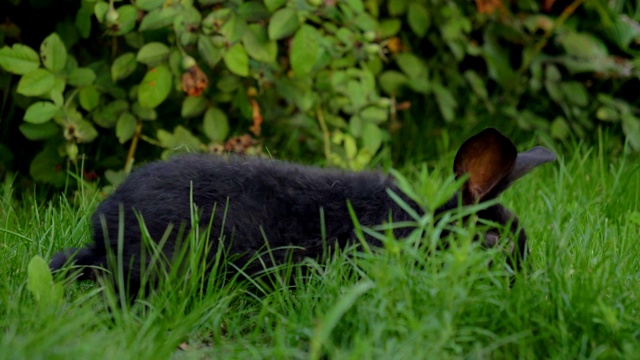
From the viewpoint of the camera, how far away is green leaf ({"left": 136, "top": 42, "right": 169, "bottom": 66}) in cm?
378

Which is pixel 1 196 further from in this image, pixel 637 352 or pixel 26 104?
pixel 637 352

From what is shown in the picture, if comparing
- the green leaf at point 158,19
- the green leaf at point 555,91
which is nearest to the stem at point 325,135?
the green leaf at point 158,19

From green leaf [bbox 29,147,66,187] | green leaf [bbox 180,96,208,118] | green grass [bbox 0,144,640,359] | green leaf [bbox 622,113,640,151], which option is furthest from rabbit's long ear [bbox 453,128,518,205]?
green leaf [bbox 622,113,640,151]

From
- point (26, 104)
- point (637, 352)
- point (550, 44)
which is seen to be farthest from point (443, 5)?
point (637, 352)

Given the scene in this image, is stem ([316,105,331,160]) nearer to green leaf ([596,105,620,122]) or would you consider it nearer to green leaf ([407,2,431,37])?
green leaf ([407,2,431,37])

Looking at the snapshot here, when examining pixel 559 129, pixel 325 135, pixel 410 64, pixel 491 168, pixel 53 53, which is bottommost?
pixel 559 129

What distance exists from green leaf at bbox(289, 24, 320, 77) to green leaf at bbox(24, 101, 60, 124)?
1.01 meters

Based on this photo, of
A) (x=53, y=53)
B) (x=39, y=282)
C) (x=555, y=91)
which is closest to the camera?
(x=39, y=282)

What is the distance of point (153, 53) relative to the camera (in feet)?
12.4

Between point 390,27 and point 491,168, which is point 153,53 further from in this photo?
point 491,168

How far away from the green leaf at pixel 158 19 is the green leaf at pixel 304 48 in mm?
515

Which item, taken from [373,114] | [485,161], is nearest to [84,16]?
[373,114]

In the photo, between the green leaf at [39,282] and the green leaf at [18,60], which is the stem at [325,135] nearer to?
the green leaf at [18,60]

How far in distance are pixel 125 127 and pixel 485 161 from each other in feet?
6.21
